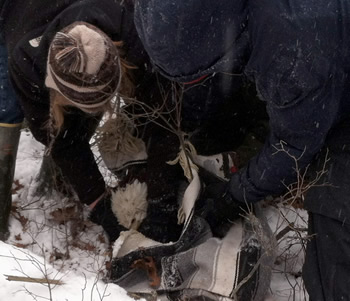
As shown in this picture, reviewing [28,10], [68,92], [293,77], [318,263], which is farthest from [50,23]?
[318,263]

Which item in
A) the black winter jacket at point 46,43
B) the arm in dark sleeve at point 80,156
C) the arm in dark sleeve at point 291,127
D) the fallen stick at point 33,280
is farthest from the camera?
the arm in dark sleeve at point 80,156

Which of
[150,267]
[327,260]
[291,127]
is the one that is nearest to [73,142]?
[150,267]

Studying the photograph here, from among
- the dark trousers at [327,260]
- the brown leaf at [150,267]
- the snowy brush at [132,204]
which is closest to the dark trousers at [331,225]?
the dark trousers at [327,260]

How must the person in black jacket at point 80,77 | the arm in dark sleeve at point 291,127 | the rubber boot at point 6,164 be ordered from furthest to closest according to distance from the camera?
the rubber boot at point 6,164, the person in black jacket at point 80,77, the arm in dark sleeve at point 291,127

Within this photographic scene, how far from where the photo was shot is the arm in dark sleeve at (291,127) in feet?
7.54

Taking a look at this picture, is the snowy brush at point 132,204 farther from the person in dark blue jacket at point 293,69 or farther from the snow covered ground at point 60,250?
the person in dark blue jacket at point 293,69

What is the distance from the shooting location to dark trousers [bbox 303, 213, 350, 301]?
101 inches

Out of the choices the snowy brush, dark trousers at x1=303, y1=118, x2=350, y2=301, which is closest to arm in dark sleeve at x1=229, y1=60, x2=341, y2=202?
dark trousers at x1=303, y1=118, x2=350, y2=301

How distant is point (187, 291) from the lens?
10.2ft

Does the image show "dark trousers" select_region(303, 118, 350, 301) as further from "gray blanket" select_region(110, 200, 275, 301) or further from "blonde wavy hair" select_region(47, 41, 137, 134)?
"blonde wavy hair" select_region(47, 41, 137, 134)

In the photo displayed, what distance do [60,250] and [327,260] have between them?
2088mm

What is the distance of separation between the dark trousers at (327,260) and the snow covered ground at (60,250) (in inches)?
4.3

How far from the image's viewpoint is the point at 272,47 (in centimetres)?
221

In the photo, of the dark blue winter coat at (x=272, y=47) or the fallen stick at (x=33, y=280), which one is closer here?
the dark blue winter coat at (x=272, y=47)
